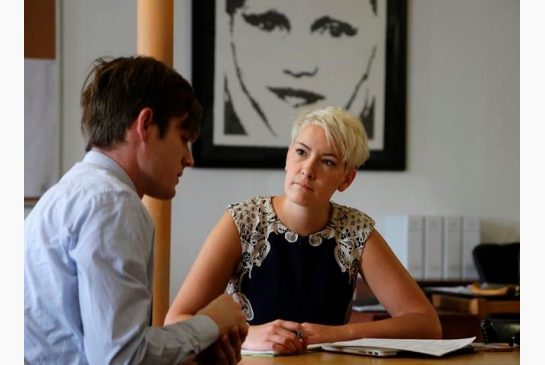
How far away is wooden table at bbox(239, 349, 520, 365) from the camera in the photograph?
221 centimetres

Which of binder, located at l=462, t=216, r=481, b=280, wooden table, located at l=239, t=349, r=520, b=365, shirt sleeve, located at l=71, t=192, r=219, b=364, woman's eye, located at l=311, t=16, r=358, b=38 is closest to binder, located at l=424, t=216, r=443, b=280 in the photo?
binder, located at l=462, t=216, r=481, b=280

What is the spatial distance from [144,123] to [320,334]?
3.13 feet

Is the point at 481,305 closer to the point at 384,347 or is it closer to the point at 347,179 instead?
the point at 347,179

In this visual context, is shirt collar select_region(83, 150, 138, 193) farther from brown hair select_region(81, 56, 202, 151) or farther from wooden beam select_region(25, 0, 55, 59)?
wooden beam select_region(25, 0, 55, 59)

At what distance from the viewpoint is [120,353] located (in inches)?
63.2

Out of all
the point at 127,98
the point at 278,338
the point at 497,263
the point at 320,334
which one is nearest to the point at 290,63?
the point at 497,263

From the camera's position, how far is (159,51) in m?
3.43

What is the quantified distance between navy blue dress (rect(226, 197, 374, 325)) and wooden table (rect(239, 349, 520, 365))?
1.73 ft

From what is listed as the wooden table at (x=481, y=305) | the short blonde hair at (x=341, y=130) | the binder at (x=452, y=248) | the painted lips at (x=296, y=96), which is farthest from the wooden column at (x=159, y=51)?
the binder at (x=452, y=248)

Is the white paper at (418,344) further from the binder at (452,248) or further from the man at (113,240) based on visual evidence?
the binder at (452,248)

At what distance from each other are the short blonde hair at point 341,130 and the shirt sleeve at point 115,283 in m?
1.35

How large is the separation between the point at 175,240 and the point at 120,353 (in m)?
4.12

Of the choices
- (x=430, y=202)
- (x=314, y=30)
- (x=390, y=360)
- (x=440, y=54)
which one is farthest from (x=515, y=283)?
(x=390, y=360)
